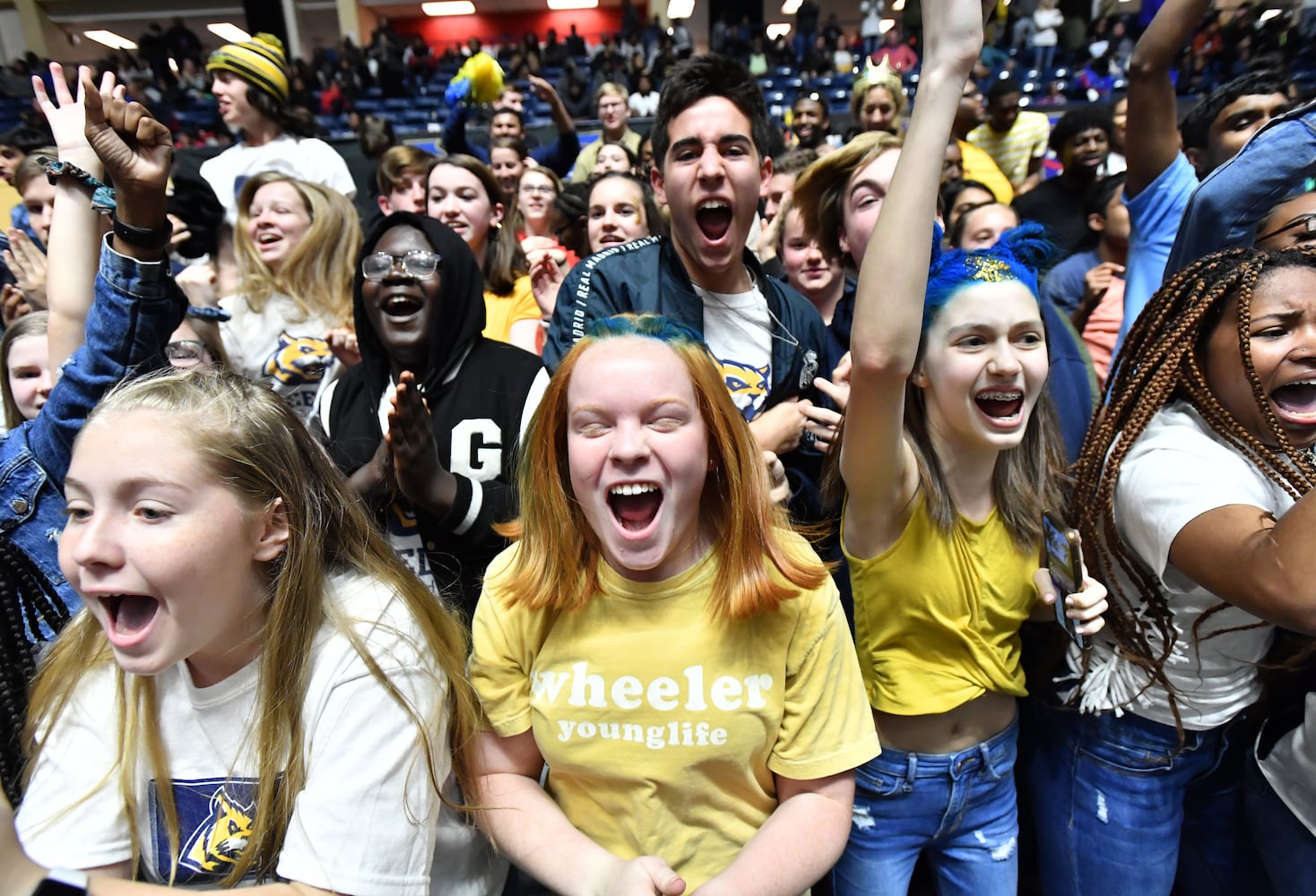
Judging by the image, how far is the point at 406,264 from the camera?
6.78 feet

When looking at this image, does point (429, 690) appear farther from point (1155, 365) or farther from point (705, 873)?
point (1155, 365)

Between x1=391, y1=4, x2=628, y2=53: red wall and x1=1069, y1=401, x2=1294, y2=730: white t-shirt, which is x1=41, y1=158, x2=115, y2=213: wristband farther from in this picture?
x1=391, y1=4, x2=628, y2=53: red wall

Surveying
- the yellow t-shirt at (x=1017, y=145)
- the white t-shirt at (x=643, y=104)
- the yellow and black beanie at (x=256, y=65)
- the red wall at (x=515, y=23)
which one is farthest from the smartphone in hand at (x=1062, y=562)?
the red wall at (x=515, y=23)

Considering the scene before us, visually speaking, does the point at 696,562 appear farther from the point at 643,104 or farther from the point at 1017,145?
the point at 643,104

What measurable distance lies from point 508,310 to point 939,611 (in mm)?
2280

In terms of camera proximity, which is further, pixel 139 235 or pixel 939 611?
pixel 139 235

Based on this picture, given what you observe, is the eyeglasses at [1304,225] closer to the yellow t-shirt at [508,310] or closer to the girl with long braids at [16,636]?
the yellow t-shirt at [508,310]

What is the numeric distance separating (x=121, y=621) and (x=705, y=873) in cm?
106

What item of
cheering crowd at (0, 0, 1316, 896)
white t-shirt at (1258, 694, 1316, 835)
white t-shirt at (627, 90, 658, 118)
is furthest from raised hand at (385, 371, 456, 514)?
white t-shirt at (627, 90, 658, 118)

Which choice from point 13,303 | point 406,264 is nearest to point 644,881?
point 406,264

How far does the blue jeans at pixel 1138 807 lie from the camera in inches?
63.9

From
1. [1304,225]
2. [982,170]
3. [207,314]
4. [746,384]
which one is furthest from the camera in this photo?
[982,170]

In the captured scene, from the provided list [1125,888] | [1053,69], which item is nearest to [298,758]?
[1125,888]

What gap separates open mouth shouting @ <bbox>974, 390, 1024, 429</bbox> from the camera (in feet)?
5.00
